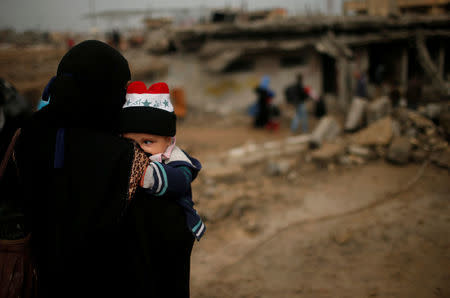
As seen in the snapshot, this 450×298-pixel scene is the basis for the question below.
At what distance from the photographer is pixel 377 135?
6418 mm

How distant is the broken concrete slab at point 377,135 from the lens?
631cm

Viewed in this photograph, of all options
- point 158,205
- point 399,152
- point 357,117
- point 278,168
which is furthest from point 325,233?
point 357,117

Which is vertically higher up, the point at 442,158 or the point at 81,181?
the point at 81,181

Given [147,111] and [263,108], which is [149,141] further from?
[263,108]

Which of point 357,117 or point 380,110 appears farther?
point 357,117

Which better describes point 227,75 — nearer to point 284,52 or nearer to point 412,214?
point 284,52

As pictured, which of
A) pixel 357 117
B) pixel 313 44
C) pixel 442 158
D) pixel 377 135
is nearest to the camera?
pixel 442 158

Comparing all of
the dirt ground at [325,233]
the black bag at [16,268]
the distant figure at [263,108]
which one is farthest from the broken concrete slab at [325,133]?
the black bag at [16,268]

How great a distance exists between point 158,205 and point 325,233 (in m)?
3.16

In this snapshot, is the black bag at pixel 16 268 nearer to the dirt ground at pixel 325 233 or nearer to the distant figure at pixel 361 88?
the dirt ground at pixel 325 233

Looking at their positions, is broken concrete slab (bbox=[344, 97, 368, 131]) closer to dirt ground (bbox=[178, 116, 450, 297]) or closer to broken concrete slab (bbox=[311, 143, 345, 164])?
broken concrete slab (bbox=[311, 143, 345, 164])

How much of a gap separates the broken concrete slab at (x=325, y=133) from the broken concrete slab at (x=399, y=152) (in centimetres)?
142

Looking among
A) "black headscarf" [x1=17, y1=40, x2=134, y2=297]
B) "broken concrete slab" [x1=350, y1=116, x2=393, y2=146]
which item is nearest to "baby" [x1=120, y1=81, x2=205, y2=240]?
"black headscarf" [x1=17, y1=40, x2=134, y2=297]

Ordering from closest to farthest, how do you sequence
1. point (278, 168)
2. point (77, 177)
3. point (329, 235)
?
point (77, 177) → point (329, 235) → point (278, 168)
